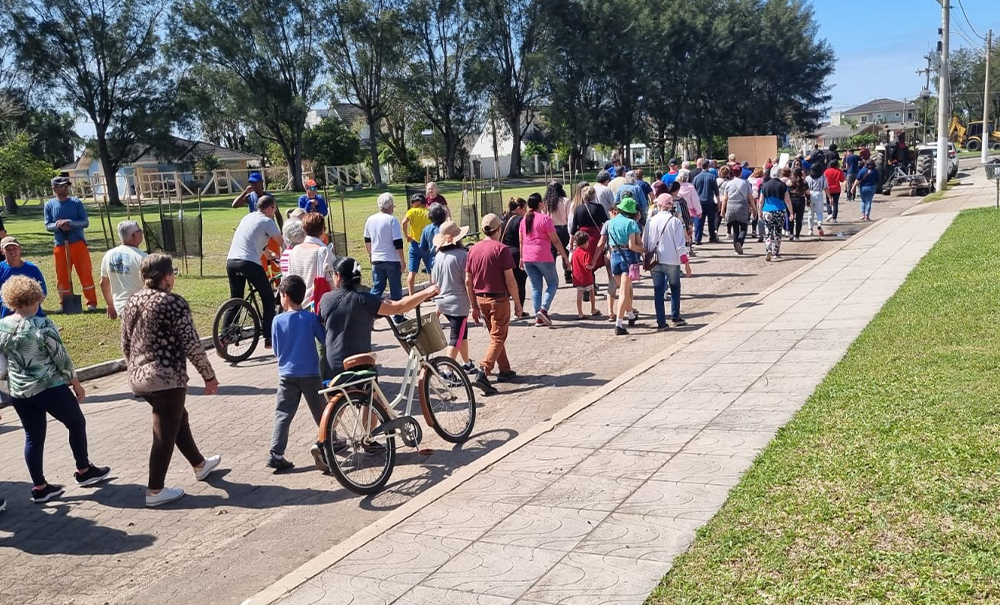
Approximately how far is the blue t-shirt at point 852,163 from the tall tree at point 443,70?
150 ft

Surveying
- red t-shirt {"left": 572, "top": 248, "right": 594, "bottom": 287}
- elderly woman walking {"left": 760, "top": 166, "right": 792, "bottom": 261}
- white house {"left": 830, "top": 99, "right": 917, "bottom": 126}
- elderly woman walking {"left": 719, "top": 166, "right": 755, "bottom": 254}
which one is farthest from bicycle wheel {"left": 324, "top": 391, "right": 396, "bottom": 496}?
white house {"left": 830, "top": 99, "right": 917, "bottom": 126}

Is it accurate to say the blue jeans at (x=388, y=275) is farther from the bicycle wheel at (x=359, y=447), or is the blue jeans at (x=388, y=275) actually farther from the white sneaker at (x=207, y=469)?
the bicycle wheel at (x=359, y=447)

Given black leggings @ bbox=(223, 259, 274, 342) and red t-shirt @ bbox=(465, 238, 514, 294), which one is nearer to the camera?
red t-shirt @ bbox=(465, 238, 514, 294)

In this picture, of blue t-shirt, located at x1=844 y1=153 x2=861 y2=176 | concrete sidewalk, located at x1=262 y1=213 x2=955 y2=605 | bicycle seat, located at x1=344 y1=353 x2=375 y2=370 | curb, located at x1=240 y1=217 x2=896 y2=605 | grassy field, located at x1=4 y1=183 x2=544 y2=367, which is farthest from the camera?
blue t-shirt, located at x1=844 y1=153 x2=861 y2=176

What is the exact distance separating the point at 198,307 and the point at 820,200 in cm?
1433

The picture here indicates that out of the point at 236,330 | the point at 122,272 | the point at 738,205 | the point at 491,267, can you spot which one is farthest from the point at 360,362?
the point at 738,205

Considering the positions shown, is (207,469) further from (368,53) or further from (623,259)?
(368,53)

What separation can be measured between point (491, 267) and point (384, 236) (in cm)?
337

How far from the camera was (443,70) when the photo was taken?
70312mm

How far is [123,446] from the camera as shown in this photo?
25.5ft

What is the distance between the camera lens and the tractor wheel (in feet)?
105

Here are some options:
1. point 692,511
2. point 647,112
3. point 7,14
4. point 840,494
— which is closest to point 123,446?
point 692,511

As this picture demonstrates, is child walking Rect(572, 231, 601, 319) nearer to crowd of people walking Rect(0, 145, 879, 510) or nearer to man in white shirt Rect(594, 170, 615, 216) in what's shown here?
crowd of people walking Rect(0, 145, 879, 510)

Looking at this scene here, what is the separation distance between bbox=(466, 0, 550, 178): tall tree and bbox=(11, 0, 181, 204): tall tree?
2343cm
